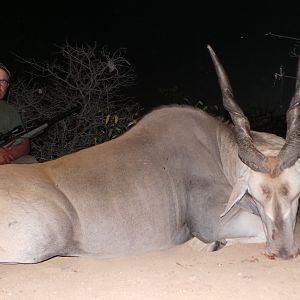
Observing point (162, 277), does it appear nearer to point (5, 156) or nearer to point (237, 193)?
point (237, 193)

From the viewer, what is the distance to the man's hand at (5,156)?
406cm

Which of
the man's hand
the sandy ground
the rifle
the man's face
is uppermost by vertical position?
the man's face

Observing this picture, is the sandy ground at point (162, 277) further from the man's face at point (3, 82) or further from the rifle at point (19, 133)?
the man's face at point (3, 82)

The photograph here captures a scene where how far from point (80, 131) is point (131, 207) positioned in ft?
10.3

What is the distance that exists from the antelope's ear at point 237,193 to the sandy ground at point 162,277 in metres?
0.32

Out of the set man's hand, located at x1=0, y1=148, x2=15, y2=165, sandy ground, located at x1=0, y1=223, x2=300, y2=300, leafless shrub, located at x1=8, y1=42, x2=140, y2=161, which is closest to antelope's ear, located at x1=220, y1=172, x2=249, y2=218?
sandy ground, located at x1=0, y1=223, x2=300, y2=300

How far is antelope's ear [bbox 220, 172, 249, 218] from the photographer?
10.8 feet

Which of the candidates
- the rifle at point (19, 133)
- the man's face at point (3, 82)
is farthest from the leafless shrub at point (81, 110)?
the rifle at point (19, 133)

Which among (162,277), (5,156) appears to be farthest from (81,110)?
(162,277)

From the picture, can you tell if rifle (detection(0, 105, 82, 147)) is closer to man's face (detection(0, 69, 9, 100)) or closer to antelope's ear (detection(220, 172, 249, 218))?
man's face (detection(0, 69, 9, 100))

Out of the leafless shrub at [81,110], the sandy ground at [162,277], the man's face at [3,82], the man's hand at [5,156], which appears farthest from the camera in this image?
the leafless shrub at [81,110]

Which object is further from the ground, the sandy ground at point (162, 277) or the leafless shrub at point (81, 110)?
the leafless shrub at point (81, 110)

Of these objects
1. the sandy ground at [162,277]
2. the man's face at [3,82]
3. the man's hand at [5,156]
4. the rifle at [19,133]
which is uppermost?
the man's face at [3,82]

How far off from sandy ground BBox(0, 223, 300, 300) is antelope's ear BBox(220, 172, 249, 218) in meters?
0.32
